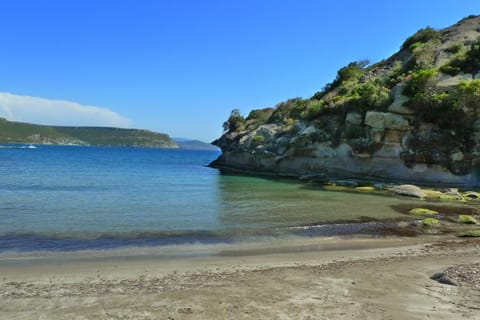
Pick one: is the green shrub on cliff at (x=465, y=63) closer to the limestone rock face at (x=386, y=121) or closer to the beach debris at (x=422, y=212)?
the limestone rock face at (x=386, y=121)

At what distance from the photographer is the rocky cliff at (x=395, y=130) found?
36562mm

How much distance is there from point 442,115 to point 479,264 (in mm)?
30481

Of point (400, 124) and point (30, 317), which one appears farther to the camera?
point (400, 124)

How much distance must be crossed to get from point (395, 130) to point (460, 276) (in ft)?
105

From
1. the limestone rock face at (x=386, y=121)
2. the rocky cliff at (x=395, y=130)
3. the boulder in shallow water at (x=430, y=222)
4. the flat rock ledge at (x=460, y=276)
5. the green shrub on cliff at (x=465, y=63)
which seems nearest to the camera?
the flat rock ledge at (x=460, y=276)

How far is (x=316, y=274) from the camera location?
33.6 ft

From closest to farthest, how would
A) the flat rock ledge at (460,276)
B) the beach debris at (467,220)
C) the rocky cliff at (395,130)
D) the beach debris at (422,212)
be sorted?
the flat rock ledge at (460,276) → the beach debris at (467,220) → the beach debris at (422,212) → the rocky cliff at (395,130)

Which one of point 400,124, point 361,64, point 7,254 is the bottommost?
point 7,254

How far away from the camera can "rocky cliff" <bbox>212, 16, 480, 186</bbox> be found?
120 ft

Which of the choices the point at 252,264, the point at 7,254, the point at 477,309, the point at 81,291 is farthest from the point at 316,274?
the point at 7,254

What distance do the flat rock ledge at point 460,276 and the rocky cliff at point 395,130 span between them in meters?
29.0

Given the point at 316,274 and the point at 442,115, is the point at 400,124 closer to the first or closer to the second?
the point at 442,115

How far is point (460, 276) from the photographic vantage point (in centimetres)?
944

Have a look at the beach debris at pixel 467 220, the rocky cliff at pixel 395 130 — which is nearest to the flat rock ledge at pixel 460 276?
the beach debris at pixel 467 220
